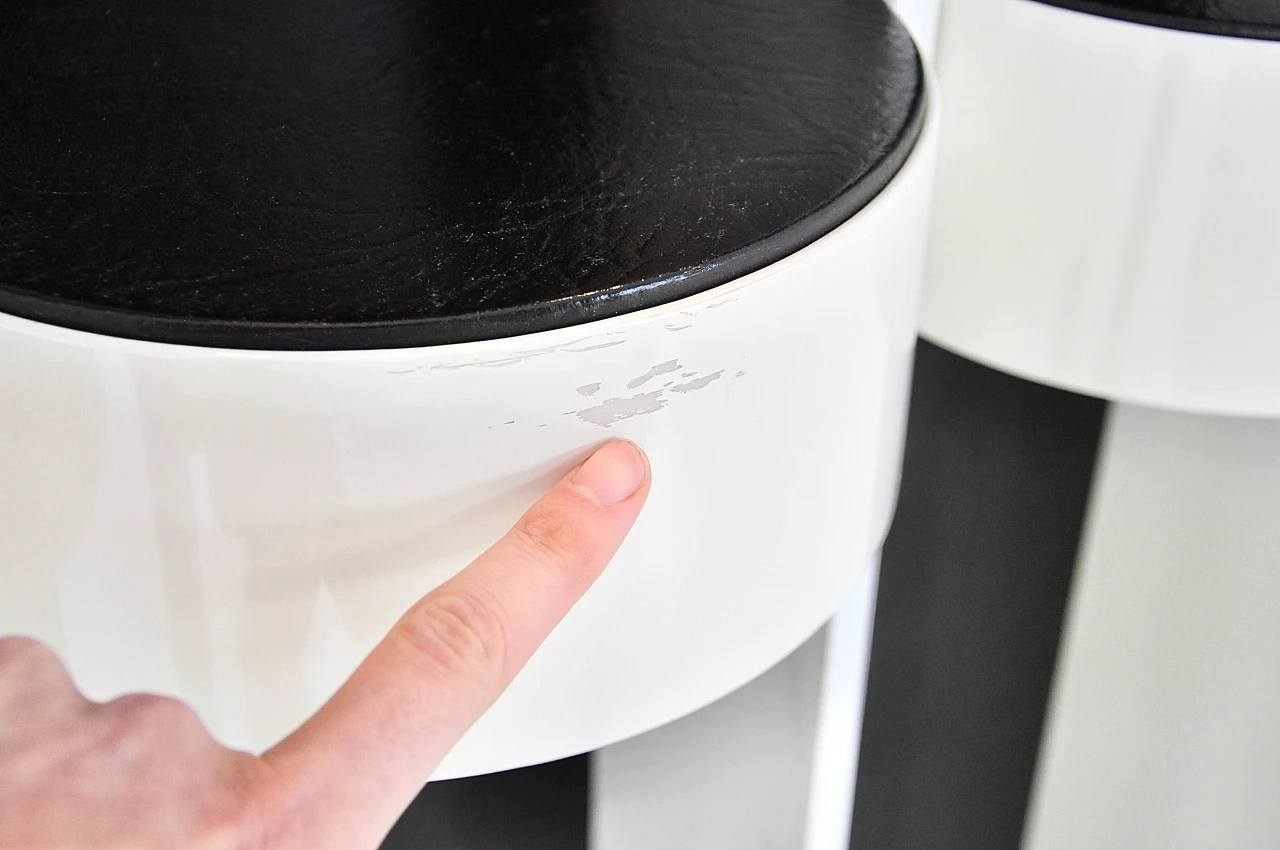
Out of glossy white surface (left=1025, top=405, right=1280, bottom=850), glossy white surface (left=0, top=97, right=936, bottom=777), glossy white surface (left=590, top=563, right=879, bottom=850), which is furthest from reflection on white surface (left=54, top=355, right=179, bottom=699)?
glossy white surface (left=1025, top=405, right=1280, bottom=850)

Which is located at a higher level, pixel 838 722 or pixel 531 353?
pixel 531 353

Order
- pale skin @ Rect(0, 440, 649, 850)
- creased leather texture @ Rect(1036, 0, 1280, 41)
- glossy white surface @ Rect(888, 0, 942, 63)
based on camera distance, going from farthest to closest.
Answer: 1. glossy white surface @ Rect(888, 0, 942, 63)
2. creased leather texture @ Rect(1036, 0, 1280, 41)
3. pale skin @ Rect(0, 440, 649, 850)

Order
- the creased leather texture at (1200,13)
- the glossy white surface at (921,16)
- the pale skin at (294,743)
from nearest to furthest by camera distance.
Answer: the pale skin at (294,743) → the creased leather texture at (1200,13) → the glossy white surface at (921,16)

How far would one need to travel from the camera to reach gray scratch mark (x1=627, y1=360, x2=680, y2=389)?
35 cm

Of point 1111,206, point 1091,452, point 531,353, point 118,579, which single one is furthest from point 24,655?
point 1091,452

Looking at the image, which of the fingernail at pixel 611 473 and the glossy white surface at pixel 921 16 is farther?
the glossy white surface at pixel 921 16

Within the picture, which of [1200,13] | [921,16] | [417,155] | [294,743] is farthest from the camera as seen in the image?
[921,16]

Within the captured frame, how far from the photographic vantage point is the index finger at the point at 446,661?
0.93 ft

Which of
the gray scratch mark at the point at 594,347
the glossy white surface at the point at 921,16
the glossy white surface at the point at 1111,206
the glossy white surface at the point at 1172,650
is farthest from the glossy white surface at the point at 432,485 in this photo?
the glossy white surface at the point at 1172,650

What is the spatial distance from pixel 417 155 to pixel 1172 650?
1.80 feet

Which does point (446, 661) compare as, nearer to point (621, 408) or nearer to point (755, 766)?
point (621, 408)

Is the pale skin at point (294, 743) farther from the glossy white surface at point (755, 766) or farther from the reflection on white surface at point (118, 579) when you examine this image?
the glossy white surface at point (755, 766)

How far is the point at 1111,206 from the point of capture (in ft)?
1.76

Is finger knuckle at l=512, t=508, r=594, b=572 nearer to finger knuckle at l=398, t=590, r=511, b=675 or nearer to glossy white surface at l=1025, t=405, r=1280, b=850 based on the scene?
finger knuckle at l=398, t=590, r=511, b=675
